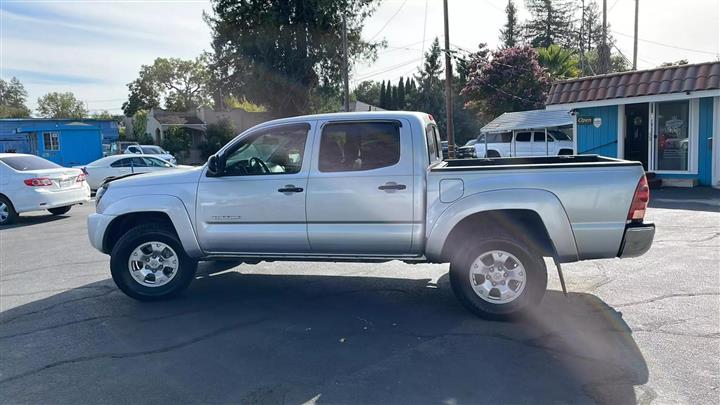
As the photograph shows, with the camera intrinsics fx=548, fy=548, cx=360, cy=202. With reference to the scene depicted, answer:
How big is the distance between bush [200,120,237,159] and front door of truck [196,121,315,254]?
37549mm

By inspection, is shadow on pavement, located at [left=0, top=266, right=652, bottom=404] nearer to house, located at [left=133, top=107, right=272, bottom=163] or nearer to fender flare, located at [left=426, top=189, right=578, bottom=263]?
fender flare, located at [left=426, top=189, right=578, bottom=263]

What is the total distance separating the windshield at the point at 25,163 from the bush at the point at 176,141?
3134 cm

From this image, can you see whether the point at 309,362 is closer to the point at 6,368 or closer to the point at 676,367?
the point at 6,368

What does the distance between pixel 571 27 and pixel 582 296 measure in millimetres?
59546

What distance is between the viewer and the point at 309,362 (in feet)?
14.2

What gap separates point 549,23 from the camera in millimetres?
59375

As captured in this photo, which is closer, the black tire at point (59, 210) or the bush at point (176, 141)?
the black tire at point (59, 210)

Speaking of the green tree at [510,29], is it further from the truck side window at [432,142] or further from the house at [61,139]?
the truck side window at [432,142]

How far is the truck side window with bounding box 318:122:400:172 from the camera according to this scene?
5.50 metres

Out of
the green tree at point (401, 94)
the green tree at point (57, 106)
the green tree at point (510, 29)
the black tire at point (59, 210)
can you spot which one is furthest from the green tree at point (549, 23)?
the green tree at point (57, 106)

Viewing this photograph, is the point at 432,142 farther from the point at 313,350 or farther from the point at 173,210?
the point at 173,210

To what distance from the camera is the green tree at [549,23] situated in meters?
58.9

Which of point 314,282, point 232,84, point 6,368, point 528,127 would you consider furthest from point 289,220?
point 232,84

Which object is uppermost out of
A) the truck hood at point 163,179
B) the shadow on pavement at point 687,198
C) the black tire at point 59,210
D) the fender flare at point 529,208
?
the truck hood at point 163,179
